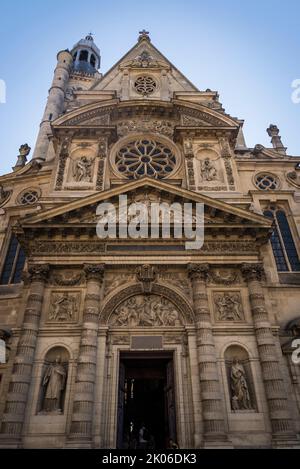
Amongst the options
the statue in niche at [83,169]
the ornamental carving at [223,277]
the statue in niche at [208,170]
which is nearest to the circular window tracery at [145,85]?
the statue in niche at [83,169]

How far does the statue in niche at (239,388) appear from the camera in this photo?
11.0 m

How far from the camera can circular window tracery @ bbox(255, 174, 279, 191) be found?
16.8 metres

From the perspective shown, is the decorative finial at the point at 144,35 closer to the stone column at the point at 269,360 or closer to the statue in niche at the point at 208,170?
the statue in niche at the point at 208,170

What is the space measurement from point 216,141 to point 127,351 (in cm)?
1145

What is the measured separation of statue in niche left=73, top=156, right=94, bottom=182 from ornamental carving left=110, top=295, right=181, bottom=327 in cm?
655

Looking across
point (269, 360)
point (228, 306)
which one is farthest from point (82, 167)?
point (269, 360)

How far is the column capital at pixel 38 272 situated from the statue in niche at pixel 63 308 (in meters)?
0.90

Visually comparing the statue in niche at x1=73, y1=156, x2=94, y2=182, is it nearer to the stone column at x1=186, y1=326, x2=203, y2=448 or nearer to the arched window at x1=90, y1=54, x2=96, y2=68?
the stone column at x1=186, y1=326, x2=203, y2=448

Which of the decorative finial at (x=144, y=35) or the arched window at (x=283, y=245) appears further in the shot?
the decorative finial at (x=144, y=35)

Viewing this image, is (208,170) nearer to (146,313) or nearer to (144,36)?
(146,313)

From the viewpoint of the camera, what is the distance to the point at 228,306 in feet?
41.5

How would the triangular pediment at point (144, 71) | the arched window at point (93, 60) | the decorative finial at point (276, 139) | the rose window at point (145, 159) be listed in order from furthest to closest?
the arched window at point (93, 60) → the triangular pediment at point (144, 71) → the decorative finial at point (276, 139) → the rose window at point (145, 159)
